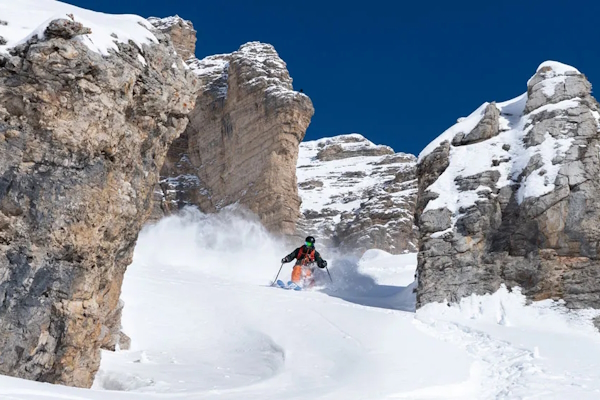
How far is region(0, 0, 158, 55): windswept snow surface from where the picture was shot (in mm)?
7281

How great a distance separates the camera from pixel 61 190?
7.09 metres

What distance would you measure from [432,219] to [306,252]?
5.15 m

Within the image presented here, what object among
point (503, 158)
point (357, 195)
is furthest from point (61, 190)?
point (357, 195)

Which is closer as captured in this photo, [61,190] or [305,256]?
[61,190]

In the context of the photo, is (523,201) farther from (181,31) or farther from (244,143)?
(181,31)

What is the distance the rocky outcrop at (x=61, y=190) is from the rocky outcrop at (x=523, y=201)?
8.57 m

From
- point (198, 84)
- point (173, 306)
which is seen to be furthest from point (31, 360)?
point (173, 306)

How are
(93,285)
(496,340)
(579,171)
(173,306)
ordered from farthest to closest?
1. (579,171)
2. (173,306)
3. (496,340)
4. (93,285)

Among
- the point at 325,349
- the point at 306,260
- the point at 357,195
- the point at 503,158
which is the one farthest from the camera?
the point at 357,195

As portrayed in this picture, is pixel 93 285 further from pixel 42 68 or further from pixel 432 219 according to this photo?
pixel 432 219

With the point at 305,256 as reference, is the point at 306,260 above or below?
below

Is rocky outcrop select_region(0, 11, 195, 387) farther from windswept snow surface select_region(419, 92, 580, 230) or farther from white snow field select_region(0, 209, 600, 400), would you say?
windswept snow surface select_region(419, 92, 580, 230)

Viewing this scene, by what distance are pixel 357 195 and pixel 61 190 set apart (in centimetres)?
5942

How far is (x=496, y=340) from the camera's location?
1031cm
